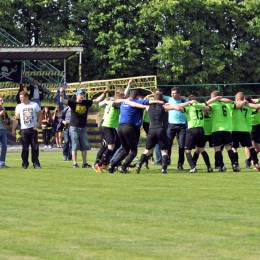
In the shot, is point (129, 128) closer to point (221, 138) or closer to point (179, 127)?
point (221, 138)

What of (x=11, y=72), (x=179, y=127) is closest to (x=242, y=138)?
(x=179, y=127)

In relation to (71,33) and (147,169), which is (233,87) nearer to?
(71,33)

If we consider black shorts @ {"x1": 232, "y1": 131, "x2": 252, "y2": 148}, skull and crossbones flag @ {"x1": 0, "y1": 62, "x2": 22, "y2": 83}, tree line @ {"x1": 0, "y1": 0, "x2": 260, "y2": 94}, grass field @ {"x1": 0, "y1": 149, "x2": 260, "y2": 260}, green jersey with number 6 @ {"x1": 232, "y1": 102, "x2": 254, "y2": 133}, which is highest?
tree line @ {"x1": 0, "y1": 0, "x2": 260, "y2": 94}

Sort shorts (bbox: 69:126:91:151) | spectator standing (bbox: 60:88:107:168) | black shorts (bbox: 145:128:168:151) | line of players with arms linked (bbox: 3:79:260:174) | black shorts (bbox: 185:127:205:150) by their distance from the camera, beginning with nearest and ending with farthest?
black shorts (bbox: 145:128:168:151)
line of players with arms linked (bbox: 3:79:260:174)
black shorts (bbox: 185:127:205:150)
spectator standing (bbox: 60:88:107:168)
shorts (bbox: 69:126:91:151)

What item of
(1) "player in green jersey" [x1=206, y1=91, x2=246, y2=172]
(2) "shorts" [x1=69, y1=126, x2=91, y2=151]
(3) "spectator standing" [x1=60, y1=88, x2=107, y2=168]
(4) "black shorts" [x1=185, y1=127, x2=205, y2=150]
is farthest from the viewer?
(2) "shorts" [x1=69, y1=126, x2=91, y2=151]

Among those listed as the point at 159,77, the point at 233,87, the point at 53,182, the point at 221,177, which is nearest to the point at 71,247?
the point at 53,182

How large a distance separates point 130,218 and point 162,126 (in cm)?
904

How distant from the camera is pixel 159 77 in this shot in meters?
63.7

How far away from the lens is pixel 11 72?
42.4 meters

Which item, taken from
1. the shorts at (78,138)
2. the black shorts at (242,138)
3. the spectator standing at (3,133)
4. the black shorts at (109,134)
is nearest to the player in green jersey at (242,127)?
the black shorts at (242,138)

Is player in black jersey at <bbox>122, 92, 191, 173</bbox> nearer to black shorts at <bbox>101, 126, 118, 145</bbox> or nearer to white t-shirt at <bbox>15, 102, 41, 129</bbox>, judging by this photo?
black shorts at <bbox>101, 126, 118, 145</bbox>

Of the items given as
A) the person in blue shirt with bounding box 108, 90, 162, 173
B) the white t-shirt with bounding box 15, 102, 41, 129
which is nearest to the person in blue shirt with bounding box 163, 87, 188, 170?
the person in blue shirt with bounding box 108, 90, 162, 173

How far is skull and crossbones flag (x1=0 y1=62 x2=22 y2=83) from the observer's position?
41875 mm

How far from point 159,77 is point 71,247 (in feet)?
179
